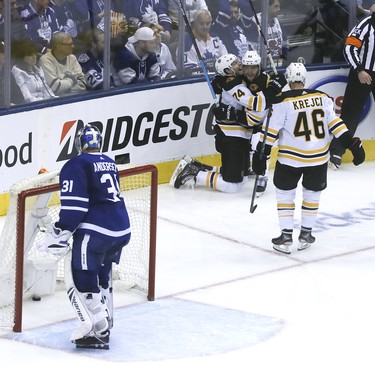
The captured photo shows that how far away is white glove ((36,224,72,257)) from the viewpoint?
572 cm

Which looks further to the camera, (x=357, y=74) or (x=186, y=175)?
(x=357, y=74)

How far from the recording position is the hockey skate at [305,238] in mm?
7855

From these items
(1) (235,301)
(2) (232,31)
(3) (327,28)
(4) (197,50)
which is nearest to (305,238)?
(1) (235,301)

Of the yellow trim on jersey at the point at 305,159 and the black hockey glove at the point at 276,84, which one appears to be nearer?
the yellow trim on jersey at the point at 305,159

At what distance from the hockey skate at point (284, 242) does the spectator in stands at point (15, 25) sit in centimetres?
222

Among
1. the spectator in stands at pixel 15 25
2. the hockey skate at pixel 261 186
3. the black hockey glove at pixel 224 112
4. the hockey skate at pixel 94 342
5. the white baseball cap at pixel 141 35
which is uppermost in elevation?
the spectator in stands at pixel 15 25

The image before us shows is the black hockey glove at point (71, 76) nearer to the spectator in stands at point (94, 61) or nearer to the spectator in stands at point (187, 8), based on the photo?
the spectator in stands at point (94, 61)

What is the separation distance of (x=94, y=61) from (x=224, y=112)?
3.38ft

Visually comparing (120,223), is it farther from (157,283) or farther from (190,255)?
(190,255)

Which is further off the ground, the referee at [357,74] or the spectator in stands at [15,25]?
the spectator in stands at [15,25]

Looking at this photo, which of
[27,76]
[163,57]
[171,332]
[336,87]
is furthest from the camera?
[336,87]

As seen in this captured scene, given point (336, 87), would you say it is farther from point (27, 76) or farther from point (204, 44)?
point (27, 76)

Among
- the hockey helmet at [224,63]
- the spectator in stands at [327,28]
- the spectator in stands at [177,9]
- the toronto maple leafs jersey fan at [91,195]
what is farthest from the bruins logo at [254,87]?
the toronto maple leafs jersey fan at [91,195]

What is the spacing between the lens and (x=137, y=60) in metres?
9.22
